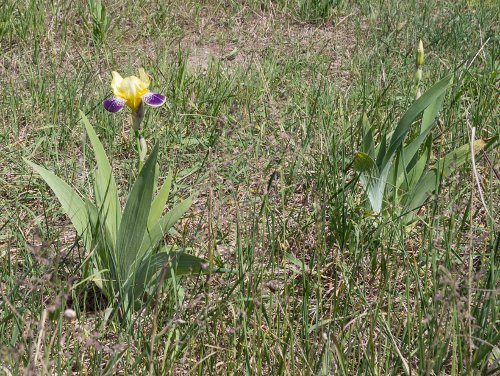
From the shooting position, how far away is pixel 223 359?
152 centimetres

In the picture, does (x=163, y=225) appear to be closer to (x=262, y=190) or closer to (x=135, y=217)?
(x=135, y=217)

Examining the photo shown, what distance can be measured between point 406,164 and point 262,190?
1.51 ft

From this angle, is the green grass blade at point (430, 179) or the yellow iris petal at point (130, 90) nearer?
the yellow iris petal at point (130, 90)

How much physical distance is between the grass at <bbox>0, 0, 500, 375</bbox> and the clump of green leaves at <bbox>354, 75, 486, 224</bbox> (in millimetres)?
65

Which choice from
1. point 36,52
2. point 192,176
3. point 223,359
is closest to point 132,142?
point 192,176

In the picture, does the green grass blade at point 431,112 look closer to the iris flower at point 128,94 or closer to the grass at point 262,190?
the grass at point 262,190

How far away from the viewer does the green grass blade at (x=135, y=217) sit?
1.70 metres

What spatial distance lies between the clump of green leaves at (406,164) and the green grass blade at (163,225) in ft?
1.90

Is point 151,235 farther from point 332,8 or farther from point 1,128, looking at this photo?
point 332,8

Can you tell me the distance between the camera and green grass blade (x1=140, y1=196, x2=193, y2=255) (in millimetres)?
1741

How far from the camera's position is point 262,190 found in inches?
92.2

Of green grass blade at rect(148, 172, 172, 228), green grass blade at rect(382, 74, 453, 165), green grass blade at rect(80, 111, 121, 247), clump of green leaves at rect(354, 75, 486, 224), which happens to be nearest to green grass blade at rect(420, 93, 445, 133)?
clump of green leaves at rect(354, 75, 486, 224)

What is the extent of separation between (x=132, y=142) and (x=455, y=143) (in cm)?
117

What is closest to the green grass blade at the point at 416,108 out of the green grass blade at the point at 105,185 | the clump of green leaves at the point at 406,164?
the clump of green leaves at the point at 406,164
